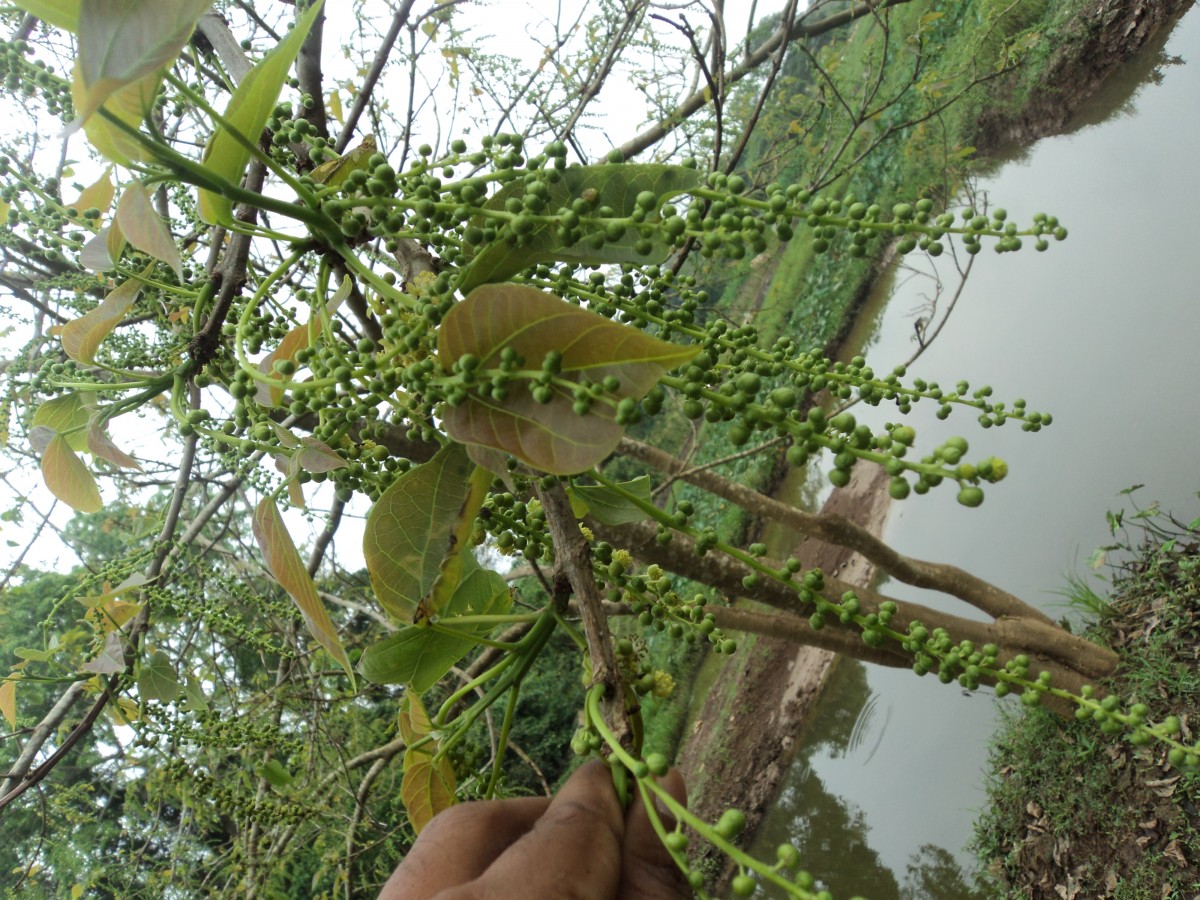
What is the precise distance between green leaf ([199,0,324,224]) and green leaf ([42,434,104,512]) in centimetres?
50

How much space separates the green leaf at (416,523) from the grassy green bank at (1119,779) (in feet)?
8.65

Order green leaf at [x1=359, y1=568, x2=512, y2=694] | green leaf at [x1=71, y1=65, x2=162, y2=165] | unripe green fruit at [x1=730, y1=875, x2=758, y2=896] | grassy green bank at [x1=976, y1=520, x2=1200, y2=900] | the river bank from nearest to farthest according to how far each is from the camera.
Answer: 1. unripe green fruit at [x1=730, y1=875, x2=758, y2=896]
2. green leaf at [x1=71, y1=65, x2=162, y2=165]
3. green leaf at [x1=359, y1=568, x2=512, y2=694]
4. grassy green bank at [x1=976, y1=520, x2=1200, y2=900]
5. the river bank

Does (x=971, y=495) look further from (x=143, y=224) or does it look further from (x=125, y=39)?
(x=143, y=224)

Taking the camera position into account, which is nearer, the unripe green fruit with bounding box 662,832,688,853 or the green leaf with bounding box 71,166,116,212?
the unripe green fruit with bounding box 662,832,688,853

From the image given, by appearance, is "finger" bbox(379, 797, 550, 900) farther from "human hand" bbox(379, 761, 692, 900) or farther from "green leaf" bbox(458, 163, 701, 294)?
"green leaf" bbox(458, 163, 701, 294)

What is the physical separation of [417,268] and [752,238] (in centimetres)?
41

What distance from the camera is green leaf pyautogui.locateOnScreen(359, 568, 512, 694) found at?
82 centimetres

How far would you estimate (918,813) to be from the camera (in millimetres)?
3938

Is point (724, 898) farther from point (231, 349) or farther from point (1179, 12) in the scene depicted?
point (1179, 12)

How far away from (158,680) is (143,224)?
1036mm

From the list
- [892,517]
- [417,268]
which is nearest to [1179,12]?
[892,517]

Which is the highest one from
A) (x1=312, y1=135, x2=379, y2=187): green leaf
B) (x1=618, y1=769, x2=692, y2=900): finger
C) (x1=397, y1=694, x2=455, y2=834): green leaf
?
(x1=312, y1=135, x2=379, y2=187): green leaf

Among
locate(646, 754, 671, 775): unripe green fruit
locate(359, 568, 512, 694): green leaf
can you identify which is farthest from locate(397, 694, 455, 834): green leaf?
locate(646, 754, 671, 775): unripe green fruit

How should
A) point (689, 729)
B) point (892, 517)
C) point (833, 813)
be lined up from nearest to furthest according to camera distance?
1. point (833, 813)
2. point (892, 517)
3. point (689, 729)
